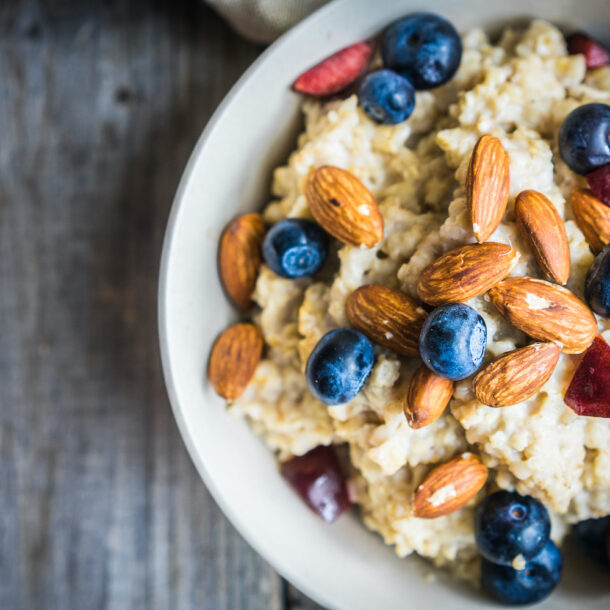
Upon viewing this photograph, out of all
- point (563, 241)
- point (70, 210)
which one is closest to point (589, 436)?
point (563, 241)

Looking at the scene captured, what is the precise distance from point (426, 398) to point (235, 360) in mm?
320

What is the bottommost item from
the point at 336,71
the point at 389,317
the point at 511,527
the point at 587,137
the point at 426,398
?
the point at 511,527

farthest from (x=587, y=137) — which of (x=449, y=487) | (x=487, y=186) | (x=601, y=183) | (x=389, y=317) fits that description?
(x=449, y=487)

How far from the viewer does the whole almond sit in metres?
1.06

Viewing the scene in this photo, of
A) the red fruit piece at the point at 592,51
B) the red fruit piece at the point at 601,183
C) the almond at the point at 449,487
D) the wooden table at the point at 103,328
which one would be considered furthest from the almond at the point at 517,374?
the wooden table at the point at 103,328

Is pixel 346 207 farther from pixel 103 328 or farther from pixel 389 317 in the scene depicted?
pixel 103 328

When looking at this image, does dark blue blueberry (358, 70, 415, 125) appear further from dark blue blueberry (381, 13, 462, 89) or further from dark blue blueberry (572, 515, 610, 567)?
dark blue blueberry (572, 515, 610, 567)

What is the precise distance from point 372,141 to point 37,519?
1.00m

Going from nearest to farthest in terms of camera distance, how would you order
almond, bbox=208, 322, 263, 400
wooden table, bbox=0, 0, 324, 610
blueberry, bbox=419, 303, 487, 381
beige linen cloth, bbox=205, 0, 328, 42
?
blueberry, bbox=419, 303, 487, 381 → almond, bbox=208, 322, 263, 400 → beige linen cloth, bbox=205, 0, 328, 42 → wooden table, bbox=0, 0, 324, 610

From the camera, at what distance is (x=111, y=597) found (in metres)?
1.33

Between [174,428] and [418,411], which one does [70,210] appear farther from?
[418,411]

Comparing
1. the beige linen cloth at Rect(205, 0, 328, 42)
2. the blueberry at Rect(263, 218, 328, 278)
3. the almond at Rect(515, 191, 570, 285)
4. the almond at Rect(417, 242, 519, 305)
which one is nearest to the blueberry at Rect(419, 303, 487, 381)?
the almond at Rect(417, 242, 519, 305)

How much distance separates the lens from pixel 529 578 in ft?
3.32

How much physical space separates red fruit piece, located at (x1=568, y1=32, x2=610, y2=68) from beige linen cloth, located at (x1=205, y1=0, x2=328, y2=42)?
0.44 m
